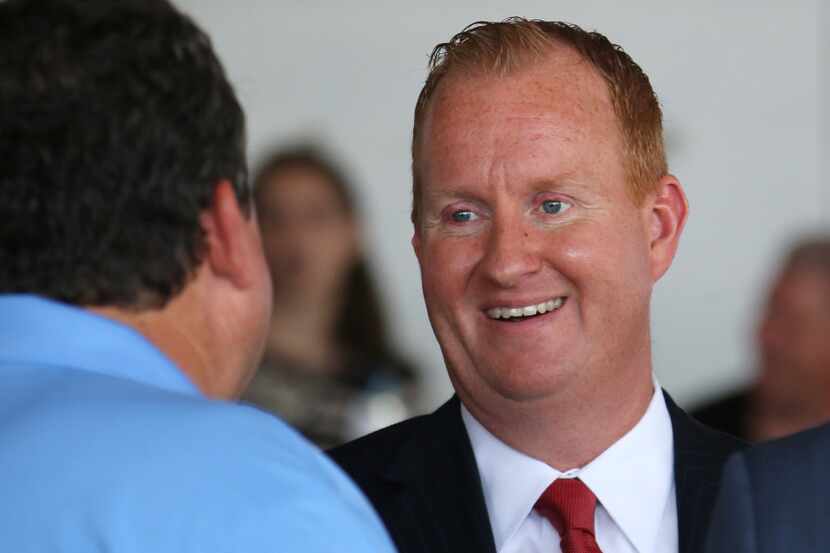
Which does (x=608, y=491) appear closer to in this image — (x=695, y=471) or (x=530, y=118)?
(x=695, y=471)

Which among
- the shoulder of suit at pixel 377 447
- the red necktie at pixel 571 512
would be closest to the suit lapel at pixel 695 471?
the red necktie at pixel 571 512

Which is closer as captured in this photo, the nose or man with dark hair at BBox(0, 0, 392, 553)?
man with dark hair at BBox(0, 0, 392, 553)

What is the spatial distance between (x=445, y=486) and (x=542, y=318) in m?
0.27

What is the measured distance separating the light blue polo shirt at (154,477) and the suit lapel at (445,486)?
78cm

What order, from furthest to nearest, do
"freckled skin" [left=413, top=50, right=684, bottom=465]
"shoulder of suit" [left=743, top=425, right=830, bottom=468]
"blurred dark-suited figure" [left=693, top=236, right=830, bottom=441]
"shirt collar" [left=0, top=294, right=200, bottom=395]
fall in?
"blurred dark-suited figure" [left=693, top=236, right=830, bottom=441] → "freckled skin" [left=413, top=50, right=684, bottom=465] → "shoulder of suit" [left=743, top=425, right=830, bottom=468] → "shirt collar" [left=0, top=294, right=200, bottom=395]

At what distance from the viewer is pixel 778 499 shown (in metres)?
1.67

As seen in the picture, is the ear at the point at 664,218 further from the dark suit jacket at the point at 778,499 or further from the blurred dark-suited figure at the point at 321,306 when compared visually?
the blurred dark-suited figure at the point at 321,306

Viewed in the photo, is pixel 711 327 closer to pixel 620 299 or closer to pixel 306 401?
pixel 306 401

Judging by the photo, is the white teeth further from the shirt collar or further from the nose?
the shirt collar

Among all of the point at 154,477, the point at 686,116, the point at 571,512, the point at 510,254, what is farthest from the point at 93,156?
the point at 686,116

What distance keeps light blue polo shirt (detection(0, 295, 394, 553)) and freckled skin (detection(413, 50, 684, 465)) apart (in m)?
0.86

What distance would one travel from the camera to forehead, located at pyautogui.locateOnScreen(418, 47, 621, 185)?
93.9 inches

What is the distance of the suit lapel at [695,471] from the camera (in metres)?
2.32

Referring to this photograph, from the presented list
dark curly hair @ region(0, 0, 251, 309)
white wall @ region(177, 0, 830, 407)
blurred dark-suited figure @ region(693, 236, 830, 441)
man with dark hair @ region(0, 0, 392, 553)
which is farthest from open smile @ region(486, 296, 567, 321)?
white wall @ region(177, 0, 830, 407)
